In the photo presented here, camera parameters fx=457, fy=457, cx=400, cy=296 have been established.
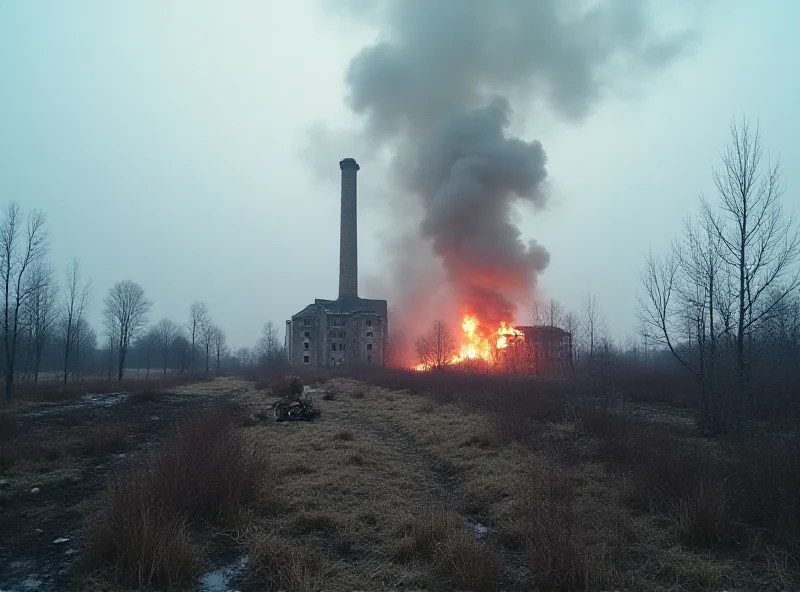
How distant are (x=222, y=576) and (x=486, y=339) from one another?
27.0m

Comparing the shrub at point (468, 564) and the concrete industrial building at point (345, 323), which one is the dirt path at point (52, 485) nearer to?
the shrub at point (468, 564)

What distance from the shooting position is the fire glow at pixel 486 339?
30016 mm

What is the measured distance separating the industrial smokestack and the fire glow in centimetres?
2578

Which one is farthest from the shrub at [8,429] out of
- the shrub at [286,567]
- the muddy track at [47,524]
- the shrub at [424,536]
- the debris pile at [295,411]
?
the shrub at [424,536]

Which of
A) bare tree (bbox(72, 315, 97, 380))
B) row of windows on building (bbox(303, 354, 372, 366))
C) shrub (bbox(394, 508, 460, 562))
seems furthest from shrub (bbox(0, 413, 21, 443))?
row of windows on building (bbox(303, 354, 372, 366))

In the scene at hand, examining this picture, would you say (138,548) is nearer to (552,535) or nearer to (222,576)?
(222,576)

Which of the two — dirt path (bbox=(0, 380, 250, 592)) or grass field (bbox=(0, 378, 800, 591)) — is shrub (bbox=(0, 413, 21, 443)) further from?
grass field (bbox=(0, 378, 800, 591))

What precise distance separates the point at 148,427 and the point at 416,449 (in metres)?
8.43

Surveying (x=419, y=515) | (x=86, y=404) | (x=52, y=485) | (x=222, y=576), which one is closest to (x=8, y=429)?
(x=52, y=485)

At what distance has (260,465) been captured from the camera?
6629mm

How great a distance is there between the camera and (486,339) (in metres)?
30.3

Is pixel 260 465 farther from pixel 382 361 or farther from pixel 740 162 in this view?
pixel 382 361

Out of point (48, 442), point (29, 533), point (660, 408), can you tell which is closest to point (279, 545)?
point (29, 533)

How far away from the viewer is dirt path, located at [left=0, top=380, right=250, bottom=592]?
4598mm
